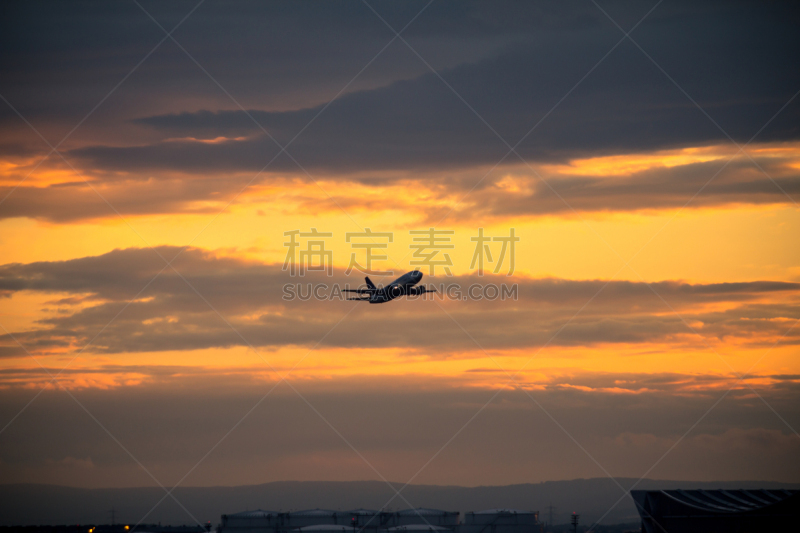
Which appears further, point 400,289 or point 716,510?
point 400,289

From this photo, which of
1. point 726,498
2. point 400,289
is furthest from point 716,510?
point 400,289

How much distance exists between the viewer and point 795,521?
114562 millimetres

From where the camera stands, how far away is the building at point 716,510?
11631 centimetres

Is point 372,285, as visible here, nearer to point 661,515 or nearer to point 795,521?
point 661,515

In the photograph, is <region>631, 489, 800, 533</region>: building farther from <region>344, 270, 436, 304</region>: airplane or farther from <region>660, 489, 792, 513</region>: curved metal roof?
<region>344, 270, 436, 304</region>: airplane

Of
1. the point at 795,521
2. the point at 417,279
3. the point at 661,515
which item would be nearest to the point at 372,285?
the point at 417,279

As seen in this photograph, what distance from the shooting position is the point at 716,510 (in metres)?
125

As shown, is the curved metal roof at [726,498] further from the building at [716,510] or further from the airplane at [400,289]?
the airplane at [400,289]

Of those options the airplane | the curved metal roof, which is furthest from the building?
the airplane

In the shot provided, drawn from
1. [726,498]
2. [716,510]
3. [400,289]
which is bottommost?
[716,510]

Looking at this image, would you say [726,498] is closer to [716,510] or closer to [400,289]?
[716,510]

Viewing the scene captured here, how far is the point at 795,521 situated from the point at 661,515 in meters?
21.2

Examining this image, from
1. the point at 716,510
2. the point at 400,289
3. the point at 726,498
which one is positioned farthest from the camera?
the point at 400,289

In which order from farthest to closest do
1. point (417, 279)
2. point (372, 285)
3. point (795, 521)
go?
1. point (372, 285)
2. point (417, 279)
3. point (795, 521)
